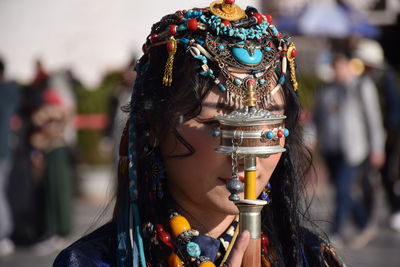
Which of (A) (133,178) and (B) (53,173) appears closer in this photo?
(A) (133,178)

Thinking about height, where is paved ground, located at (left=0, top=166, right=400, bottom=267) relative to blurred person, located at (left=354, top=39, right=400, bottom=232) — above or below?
below

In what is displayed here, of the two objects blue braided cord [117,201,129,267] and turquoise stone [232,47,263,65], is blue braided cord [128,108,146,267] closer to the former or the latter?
blue braided cord [117,201,129,267]

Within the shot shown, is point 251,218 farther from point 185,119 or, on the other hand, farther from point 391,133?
point 391,133

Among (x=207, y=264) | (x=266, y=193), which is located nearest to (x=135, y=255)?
(x=207, y=264)

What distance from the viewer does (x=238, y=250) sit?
182cm

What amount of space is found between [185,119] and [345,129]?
604cm

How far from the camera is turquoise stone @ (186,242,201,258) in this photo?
83.0 inches

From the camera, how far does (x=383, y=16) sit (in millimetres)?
22078

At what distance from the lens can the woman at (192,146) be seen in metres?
2.02

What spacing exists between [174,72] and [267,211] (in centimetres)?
55

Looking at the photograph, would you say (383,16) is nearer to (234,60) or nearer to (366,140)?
(366,140)

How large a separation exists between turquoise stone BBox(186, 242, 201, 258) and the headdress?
0.13 m

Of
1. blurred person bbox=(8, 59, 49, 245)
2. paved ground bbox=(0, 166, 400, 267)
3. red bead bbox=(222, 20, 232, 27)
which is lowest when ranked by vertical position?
paved ground bbox=(0, 166, 400, 267)

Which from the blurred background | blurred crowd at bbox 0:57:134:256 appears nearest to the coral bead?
the blurred background
